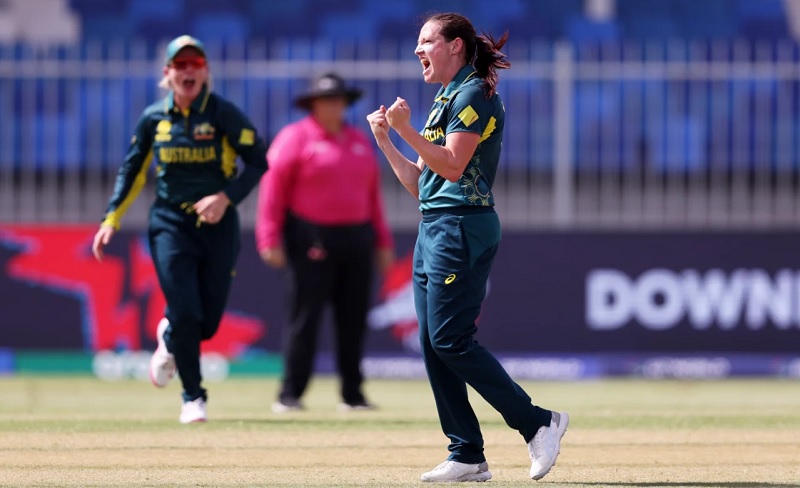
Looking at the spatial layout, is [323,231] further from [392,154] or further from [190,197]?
[392,154]

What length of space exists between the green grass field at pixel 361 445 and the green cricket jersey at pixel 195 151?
120 centimetres

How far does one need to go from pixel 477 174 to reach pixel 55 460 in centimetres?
223

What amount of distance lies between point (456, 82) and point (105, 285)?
307 inches

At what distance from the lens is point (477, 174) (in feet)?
18.5

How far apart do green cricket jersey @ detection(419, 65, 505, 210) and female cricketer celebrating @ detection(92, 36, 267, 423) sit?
6.69 ft

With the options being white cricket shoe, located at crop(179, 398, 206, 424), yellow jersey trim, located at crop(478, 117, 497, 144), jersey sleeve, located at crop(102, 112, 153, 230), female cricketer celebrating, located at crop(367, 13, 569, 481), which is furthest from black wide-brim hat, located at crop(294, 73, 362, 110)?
yellow jersey trim, located at crop(478, 117, 497, 144)

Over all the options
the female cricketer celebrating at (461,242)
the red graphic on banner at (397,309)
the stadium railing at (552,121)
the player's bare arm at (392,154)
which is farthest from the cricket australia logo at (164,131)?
the stadium railing at (552,121)

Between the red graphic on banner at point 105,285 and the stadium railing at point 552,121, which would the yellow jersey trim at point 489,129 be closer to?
the red graphic on banner at point 105,285

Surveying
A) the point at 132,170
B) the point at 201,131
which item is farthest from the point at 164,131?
the point at 132,170

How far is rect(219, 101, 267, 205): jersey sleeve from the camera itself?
7.59 m

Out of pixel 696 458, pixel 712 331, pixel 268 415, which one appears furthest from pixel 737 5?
pixel 696 458

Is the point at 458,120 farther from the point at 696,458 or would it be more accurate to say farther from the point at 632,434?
the point at 632,434

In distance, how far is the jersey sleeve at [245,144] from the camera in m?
7.59

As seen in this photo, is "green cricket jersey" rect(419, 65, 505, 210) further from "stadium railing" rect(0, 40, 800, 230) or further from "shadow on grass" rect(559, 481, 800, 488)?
"stadium railing" rect(0, 40, 800, 230)
